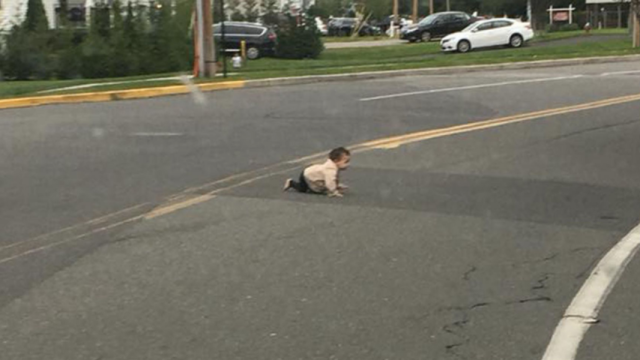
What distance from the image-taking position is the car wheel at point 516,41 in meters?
40.9

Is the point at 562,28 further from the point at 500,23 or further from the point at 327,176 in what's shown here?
the point at 327,176

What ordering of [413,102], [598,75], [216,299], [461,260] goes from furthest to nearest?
[598,75] < [413,102] < [461,260] < [216,299]

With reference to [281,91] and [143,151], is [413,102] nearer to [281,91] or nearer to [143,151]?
[281,91]

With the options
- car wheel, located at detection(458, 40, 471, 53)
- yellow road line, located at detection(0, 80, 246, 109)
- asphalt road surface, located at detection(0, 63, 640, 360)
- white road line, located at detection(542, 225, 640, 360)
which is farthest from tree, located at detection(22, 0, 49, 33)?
white road line, located at detection(542, 225, 640, 360)

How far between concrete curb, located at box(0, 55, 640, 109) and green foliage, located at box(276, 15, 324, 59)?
12158mm

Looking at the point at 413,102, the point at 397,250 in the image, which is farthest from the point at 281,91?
the point at 397,250

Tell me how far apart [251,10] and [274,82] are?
2324cm

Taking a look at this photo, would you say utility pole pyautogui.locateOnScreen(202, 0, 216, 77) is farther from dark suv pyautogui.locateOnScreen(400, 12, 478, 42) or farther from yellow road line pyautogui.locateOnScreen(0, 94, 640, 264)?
dark suv pyautogui.locateOnScreen(400, 12, 478, 42)

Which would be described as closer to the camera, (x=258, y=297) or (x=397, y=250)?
(x=258, y=297)

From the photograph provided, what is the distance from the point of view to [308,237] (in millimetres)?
7422

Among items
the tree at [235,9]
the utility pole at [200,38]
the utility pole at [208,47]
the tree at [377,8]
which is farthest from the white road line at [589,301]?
the tree at [377,8]

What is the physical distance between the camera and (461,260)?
6781 mm

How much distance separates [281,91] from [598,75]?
8029mm

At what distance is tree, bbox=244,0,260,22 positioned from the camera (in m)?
42.6
